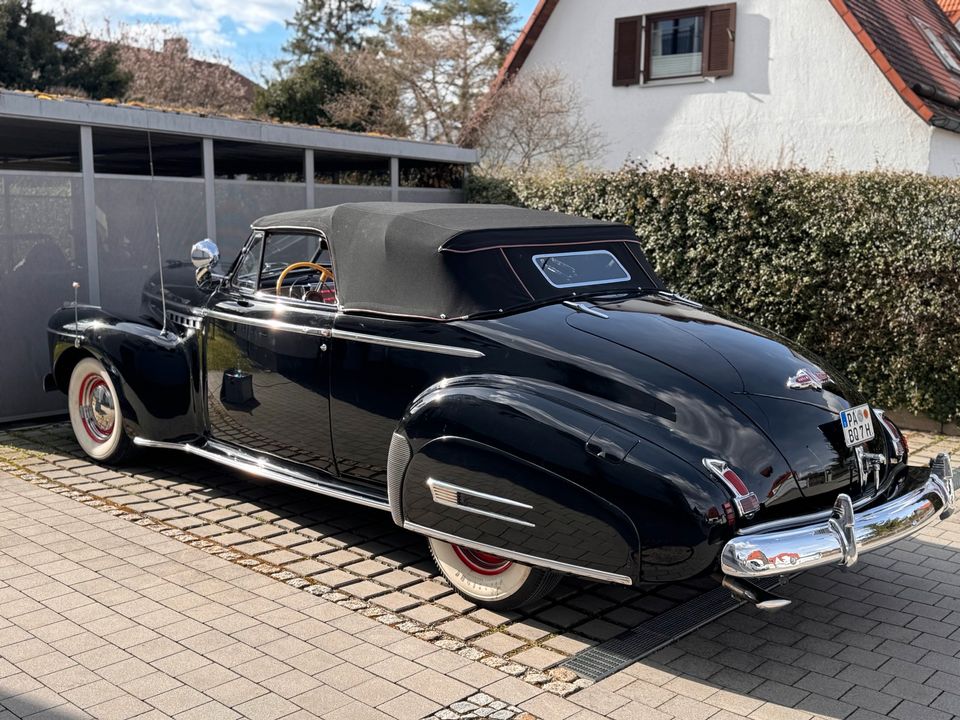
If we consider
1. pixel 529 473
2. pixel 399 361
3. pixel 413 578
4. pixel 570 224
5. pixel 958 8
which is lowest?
pixel 413 578

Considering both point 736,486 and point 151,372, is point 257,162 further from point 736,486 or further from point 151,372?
point 736,486

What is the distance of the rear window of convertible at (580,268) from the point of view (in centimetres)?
478

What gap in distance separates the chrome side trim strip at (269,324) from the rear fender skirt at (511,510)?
1.12m

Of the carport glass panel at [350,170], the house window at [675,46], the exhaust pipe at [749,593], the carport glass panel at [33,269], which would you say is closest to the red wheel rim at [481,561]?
the exhaust pipe at [749,593]

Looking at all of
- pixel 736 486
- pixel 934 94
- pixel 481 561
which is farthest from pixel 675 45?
pixel 736 486

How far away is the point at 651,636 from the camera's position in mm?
4023

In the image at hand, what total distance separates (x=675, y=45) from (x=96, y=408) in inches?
500

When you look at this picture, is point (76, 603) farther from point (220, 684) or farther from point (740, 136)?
point (740, 136)

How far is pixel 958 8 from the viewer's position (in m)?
19.2

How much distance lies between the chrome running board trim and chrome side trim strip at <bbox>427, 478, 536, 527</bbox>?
20.0 inches

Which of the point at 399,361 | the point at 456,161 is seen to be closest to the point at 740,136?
the point at 456,161

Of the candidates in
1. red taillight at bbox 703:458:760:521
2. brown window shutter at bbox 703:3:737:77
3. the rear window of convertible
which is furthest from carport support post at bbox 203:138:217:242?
brown window shutter at bbox 703:3:737:77

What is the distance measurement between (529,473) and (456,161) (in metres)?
8.50

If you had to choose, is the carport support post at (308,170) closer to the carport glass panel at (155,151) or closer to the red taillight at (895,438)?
the carport glass panel at (155,151)
